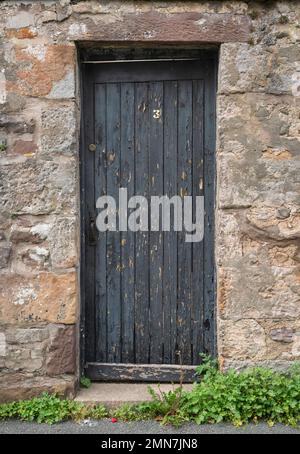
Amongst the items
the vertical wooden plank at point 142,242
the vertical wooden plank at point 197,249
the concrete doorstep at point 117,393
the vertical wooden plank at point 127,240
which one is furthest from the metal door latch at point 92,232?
the concrete doorstep at point 117,393

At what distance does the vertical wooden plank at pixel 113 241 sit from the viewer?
3.14 metres

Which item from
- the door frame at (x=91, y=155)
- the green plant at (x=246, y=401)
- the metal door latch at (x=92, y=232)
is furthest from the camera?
the metal door latch at (x=92, y=232)

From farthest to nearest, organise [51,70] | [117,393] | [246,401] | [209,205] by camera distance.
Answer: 1. [209,205]
2. [117,393]
3. [51,70]
4. [246,401]

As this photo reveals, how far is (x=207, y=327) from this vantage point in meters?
3.18

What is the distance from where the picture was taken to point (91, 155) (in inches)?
124

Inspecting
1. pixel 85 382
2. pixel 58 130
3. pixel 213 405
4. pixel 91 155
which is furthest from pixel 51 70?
pixel 213 405

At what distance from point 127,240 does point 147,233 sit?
6.0 inches

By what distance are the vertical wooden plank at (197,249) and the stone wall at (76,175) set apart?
241 mm

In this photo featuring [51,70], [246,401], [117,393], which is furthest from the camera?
[117,393]

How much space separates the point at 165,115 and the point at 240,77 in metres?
0.57

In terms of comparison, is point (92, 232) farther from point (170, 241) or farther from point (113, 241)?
point (170, 241)

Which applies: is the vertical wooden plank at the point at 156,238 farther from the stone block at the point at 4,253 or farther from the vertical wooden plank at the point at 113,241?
the stone block at the point at 4,253

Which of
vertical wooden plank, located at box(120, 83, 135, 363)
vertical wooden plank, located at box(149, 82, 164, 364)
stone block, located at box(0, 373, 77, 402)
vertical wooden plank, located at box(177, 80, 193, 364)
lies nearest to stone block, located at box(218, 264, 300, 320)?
vertical wooden plank, located at box(177, 80, 193, 364)

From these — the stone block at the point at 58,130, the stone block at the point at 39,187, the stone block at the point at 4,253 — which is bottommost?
the stone block at the point at 4,253
